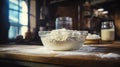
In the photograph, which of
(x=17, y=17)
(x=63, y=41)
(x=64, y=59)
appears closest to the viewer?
(x=64, y=59)

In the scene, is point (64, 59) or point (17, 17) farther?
point (17, 17)

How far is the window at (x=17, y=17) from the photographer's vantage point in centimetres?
225

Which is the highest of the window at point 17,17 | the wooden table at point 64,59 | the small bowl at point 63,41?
the window at point 17,17

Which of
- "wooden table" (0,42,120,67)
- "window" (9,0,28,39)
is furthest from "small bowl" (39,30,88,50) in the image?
"window" (9,0,28,39)

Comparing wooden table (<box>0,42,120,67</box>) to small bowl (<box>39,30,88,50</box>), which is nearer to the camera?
wooden table (<box>0,42,120,67</box>)

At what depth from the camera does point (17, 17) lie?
99.0 inches

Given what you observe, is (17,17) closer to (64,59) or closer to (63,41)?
(63,41)

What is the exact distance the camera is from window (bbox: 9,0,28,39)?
2.25 metres

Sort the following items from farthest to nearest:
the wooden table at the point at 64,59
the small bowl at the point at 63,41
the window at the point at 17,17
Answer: the window at the point at 17,17 → the small bowl at the point at 63,41 → the wooden table at the point at 64,59

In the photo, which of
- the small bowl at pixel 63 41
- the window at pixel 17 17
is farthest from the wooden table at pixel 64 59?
the window at pixel 17 17

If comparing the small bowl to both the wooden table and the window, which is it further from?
the window

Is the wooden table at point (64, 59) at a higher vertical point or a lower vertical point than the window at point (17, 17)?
lower

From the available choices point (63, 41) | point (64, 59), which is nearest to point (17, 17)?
point (63, 41)

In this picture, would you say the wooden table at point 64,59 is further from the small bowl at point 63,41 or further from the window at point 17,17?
the window at point 17,17
